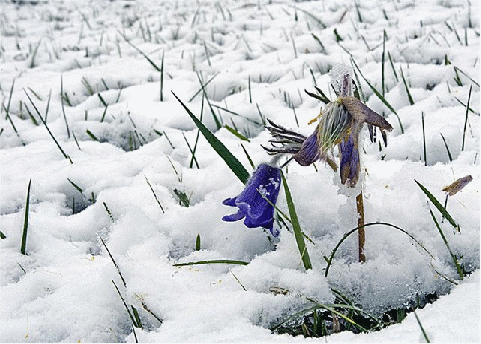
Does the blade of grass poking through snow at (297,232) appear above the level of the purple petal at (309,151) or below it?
below

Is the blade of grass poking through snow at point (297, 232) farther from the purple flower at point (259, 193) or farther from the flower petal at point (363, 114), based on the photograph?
the flower petal at point (363, 114)

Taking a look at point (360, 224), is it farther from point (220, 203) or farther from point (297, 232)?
point (220, 203)

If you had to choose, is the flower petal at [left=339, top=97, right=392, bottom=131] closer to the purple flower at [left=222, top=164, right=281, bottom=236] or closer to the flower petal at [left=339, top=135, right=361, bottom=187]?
the flower petal at [left=339, top=135, right=361, bottom=187]

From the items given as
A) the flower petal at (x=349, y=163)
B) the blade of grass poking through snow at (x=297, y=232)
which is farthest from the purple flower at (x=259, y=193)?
the flower petal at (x=349, y=163)

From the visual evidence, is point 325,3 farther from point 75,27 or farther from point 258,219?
point 258,219

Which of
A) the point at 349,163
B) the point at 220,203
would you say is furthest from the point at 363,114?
the point at 220,203

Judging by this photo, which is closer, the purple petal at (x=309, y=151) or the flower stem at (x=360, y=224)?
the purple petal at (x=309, y=151)

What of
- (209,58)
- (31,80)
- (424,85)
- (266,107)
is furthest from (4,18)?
(424,85)

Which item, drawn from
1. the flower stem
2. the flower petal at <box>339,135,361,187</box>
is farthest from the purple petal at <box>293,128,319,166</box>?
the flower stem
